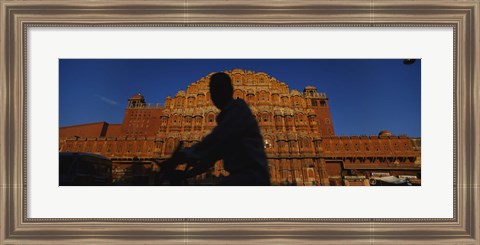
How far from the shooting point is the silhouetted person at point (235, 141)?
8.79ft

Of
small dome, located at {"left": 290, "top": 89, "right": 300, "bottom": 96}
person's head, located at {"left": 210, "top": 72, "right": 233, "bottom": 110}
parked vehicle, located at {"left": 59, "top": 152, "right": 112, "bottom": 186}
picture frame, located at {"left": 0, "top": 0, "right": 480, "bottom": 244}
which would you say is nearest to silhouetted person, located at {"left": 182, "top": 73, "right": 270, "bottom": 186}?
person's head, located at {"left": 210, "top": 72, "right": 233, "bottom": 110}

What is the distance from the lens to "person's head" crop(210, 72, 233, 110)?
9.09 ft

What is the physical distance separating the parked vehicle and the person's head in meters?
3.67

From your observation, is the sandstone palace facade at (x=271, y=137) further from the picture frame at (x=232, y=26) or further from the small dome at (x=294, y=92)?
the picture frame at (x=232, y=26)

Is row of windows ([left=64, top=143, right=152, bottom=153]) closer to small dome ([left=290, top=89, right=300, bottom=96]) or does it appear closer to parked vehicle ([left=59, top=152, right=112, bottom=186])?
small dome ([left=290, top=89, right=300, bottom=96])

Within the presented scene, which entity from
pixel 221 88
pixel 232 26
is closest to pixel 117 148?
pixel 232 26

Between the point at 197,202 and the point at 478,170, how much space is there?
4.08 metres

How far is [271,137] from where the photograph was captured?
25.4 m

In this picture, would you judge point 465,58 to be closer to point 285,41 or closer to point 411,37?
point 411,37

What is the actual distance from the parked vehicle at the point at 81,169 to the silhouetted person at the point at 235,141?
12.0 feet

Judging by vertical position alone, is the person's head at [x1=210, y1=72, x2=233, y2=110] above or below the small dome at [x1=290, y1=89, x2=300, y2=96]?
below

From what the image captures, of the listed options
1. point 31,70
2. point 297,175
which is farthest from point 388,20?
point 297,175

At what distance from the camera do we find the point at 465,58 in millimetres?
5035

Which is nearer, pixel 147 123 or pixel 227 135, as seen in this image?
pixel 227 135
